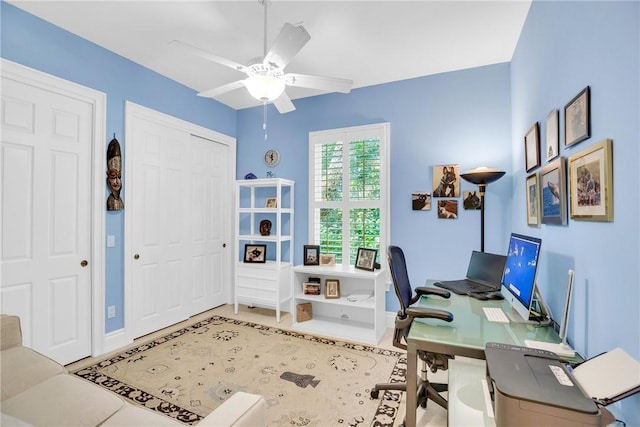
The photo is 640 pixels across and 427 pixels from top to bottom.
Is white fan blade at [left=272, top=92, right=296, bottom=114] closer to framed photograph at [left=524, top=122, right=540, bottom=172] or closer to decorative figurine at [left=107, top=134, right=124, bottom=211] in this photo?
decorative figurine at [left=107, top=134, right=124, bottom=211]

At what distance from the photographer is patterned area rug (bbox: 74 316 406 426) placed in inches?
76.2

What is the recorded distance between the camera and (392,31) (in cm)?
243

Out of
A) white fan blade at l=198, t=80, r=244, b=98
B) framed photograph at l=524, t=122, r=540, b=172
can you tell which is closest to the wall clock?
white fan blade at l=198, t=80, r=244, b=98

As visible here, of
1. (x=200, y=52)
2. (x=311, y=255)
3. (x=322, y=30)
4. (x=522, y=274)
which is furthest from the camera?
(x=311, y=255)

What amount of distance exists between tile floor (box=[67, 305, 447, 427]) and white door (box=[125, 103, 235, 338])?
0.34ft

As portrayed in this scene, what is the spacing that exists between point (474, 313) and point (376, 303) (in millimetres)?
1348

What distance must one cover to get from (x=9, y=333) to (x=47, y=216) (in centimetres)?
123

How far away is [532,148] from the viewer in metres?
2.09

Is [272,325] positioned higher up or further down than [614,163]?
further down

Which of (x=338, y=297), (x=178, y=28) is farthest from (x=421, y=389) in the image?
(x=178, y=28)

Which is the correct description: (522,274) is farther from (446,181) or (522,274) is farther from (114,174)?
(114,174)

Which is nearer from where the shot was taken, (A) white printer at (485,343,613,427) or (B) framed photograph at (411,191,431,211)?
(A) white printer at (485,343,613,427)

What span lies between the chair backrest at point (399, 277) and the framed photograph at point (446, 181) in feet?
4.15

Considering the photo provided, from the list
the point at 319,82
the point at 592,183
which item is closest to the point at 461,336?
the point at 592,183
